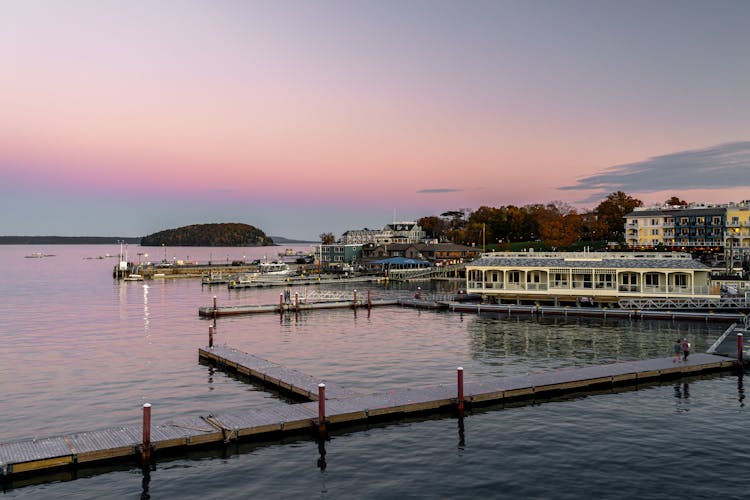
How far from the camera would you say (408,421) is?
3086 cm

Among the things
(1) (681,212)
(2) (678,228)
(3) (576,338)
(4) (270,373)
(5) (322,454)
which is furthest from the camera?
(1) (681,212)

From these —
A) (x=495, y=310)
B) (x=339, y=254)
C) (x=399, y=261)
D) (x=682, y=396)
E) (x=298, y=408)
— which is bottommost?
(x=682, y=396)

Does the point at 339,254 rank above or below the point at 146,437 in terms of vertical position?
above

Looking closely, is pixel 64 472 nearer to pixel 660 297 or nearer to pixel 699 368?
pixel 699 368

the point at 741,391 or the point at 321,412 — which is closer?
the point at 321,412

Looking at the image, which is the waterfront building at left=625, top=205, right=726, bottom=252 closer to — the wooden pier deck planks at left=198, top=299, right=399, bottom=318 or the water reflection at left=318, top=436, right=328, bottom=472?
the wooden pier deck planks at left=198, top=299, right=399, bottom=318

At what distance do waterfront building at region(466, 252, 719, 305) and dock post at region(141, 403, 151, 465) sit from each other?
58518 millimetres

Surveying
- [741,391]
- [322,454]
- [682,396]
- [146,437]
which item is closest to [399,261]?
[741,391]

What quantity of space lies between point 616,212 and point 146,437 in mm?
183124

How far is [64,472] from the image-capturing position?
79.9 feet

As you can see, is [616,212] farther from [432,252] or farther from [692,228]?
[432,252]

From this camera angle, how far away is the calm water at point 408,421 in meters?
23.6

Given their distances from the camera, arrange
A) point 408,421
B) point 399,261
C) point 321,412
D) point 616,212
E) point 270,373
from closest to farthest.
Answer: point 321,412
point 408,421
point 270,373
point 399,261
point 616,212

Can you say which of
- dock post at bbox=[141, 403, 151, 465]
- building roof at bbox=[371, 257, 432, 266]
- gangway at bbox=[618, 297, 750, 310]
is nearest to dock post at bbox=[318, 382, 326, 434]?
dock post at bbox=[141, 403, 151, 465]
